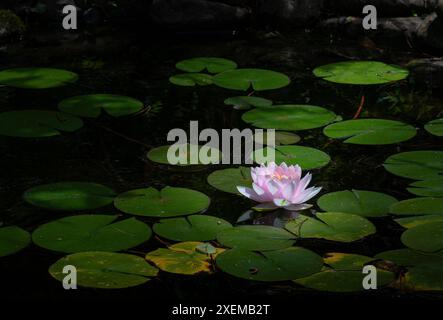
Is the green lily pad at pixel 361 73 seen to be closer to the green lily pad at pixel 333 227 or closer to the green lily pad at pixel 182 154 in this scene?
the green lily pad at pixel 182 154

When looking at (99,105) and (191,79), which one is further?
(191,79)

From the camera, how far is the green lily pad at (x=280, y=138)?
354cm

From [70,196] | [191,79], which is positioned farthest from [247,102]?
Result: [70,196]

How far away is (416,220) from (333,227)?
0.29 metres

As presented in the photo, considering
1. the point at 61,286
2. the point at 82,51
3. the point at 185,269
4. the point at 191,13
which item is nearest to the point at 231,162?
the point at 185,269

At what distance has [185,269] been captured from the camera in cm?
249

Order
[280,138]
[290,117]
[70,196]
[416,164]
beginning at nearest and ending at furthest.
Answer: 1. [70,196]
2. [416,164]
3. [280,138]
4. [290,117]

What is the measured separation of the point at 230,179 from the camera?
316 centimetres

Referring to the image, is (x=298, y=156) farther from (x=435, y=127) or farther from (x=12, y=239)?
(x=12, y=239)

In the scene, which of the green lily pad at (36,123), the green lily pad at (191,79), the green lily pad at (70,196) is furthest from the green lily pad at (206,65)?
the green lily pad at (70,196)

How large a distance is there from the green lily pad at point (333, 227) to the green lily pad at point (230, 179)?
335 millimetres

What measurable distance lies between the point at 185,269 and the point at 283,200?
1.85 ft

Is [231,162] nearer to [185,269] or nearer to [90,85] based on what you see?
[185,269]
